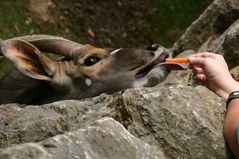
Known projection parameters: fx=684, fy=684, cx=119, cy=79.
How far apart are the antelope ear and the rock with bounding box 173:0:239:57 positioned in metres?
1.69

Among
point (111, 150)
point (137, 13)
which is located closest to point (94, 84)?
point (111, 150)

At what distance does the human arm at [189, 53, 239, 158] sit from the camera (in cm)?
298

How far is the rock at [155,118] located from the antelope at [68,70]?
1405mm

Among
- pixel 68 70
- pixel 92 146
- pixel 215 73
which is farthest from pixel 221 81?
pixel 68 70

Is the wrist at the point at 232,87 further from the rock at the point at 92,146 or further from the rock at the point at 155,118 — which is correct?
the rock at the point at 92,146

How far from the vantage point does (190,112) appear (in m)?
3.08

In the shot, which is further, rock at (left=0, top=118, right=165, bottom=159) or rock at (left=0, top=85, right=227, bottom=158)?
rock at (left=0, top=85, right=227, bottom=158)

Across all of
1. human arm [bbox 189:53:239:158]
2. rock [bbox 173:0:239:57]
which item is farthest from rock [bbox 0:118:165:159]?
rock [bbox 173:0:239:57]

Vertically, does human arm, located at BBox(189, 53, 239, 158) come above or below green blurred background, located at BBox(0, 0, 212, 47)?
above

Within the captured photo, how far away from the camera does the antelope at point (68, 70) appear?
4.71 meters

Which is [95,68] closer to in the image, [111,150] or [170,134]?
[170,134]

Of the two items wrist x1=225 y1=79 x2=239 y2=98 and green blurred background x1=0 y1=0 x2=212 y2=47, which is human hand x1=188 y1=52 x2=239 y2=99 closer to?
wrist x1=225 y1=79 x2=239 y2=98

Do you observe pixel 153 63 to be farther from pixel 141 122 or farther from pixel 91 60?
pixel 141 122

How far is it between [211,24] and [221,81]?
3102mm
